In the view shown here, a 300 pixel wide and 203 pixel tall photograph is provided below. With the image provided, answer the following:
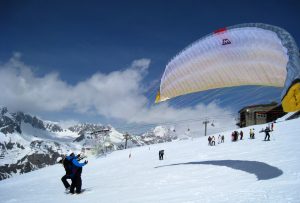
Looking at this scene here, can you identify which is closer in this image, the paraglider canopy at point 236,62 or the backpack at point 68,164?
the paraglider canopy at point 236,62

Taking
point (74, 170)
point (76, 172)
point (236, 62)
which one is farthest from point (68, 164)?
point (236, 62)

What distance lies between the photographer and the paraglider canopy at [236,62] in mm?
9648

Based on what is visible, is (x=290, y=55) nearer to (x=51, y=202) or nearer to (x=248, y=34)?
(x=248, y=34)

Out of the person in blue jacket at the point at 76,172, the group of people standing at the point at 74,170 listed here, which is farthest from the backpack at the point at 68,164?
the person in blue jacket at the point at 76,172

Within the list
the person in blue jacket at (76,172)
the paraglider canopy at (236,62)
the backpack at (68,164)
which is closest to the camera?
the paraglider canopy at (236,62)

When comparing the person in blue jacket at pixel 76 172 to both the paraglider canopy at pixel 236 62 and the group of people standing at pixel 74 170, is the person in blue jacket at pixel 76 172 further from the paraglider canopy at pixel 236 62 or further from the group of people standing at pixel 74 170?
the paraglider canopy at pixel 236 62

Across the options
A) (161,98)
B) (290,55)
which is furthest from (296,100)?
(161,98)

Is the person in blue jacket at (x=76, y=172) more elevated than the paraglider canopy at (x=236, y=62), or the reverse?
the paraglider canopy at (x=236, y=62)

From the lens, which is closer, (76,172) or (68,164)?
(76,172)

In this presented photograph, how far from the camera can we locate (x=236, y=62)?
12961mm

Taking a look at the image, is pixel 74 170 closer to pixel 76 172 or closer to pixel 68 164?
pixel 76 172

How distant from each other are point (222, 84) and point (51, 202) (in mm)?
8195

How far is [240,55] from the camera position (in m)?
12.7

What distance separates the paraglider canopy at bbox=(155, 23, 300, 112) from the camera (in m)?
9.65
